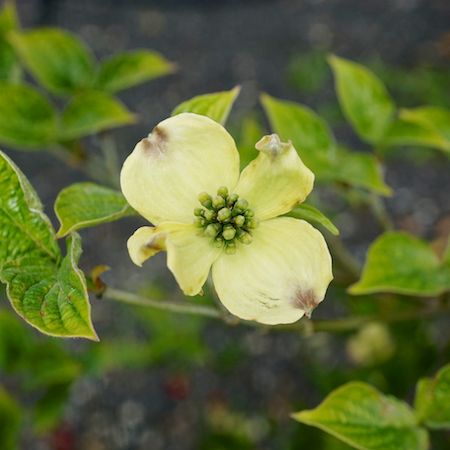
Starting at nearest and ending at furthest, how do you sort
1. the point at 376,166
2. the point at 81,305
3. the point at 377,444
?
the point at 81,305
the point at 377,444
the point at 376,166

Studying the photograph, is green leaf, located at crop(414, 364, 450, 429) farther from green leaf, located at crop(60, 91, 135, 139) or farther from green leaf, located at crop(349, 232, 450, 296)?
green leaf, located at crop(60, 91, 135, 139)

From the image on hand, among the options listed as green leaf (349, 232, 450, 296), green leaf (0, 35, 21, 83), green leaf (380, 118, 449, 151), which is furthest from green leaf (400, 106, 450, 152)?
green leaf (0, 35, 21, 83)

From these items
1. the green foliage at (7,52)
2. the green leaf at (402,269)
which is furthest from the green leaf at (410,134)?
the green foliage at (7,52)

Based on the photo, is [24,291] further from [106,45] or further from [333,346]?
[106,45]

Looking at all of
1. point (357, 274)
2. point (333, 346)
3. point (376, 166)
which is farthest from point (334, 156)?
point (333, 346)

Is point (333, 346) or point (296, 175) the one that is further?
point (333, 346)

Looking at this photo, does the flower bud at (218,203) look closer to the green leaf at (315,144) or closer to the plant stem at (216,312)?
the plant stem at (216,312)

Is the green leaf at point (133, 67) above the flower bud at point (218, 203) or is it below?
below
